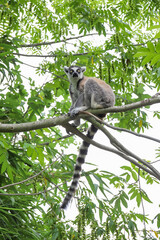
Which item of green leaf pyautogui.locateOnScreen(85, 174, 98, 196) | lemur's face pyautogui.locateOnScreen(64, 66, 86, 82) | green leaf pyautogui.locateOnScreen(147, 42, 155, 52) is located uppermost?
lemur's face pyautogui.locateOnScreen(64, 66, 86, 82)

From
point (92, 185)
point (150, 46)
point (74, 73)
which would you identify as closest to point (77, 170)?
point (92, 185)

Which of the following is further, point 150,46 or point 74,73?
point 74,73

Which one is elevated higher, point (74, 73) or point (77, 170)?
point (74, 73)

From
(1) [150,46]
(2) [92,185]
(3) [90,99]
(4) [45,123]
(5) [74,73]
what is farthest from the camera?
(5) [74,73]

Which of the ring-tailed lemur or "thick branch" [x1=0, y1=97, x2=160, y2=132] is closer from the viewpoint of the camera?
"thick branch" [x1=0, y1=97, x2=160, y2=132]

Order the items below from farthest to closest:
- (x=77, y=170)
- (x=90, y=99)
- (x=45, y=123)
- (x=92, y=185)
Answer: (x=90, y=99)
(x=77, y=170)
(x=92, y=185)
(x=45, y=123)

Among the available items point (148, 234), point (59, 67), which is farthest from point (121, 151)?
point (59, 67)

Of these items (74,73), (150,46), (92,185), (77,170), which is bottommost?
(92,185)

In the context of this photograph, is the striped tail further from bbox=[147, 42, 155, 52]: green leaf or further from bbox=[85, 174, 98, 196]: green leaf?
bbox=[147, 42, 155, 52]: green leaf

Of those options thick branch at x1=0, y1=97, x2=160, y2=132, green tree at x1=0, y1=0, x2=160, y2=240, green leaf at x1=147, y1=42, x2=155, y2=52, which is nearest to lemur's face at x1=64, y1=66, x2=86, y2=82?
green tree at x1=0, y1=0, x2=160, y2=240

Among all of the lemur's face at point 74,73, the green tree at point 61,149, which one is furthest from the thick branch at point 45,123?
the lemur's face at point 74,73

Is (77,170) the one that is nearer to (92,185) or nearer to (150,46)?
(92,185)

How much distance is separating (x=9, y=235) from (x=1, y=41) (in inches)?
118

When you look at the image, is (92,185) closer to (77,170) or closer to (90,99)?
(77,170)
